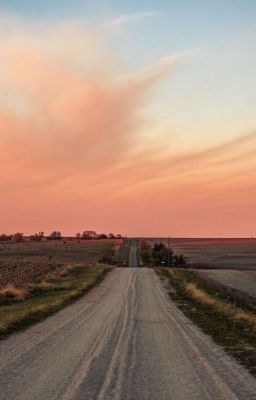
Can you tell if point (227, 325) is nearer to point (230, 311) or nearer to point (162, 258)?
point (230, 311)

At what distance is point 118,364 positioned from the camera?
525 inches

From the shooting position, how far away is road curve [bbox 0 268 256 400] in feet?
34.0

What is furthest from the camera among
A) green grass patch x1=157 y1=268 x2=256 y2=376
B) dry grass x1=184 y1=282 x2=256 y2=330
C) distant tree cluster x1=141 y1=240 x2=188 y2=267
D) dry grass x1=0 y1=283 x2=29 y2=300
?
distant tree cluster x1=141 y1=240 x2=188 y2=267

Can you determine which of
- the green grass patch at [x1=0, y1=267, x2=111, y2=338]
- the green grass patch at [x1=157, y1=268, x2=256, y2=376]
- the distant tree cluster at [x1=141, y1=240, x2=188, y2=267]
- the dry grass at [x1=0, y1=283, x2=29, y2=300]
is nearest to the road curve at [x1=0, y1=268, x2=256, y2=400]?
the green grass patch at [x1=157, y1=268, x2=256, y2=376]

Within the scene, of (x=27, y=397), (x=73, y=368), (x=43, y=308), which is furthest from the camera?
(x=43, y=308)

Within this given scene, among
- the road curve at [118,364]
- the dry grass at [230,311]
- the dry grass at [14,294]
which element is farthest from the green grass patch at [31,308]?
the dry grass at [230,311]

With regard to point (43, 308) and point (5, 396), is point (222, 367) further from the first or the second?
point (43, 308)

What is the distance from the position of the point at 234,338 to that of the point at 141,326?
459 cm

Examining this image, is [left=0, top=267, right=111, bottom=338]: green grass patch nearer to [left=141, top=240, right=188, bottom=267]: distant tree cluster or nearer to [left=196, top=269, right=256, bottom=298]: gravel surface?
[left=196, top=269, right=256, bottom=298]: gravel surface

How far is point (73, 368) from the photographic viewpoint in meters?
12.9

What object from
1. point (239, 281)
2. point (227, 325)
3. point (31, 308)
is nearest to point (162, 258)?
point (239, 281)

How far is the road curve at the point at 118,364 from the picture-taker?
10.4 metres

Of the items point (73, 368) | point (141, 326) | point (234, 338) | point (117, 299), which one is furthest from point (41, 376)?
point (117, 299)

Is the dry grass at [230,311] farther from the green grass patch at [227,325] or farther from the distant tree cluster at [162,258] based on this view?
the distant tree cluster at [162,258]
